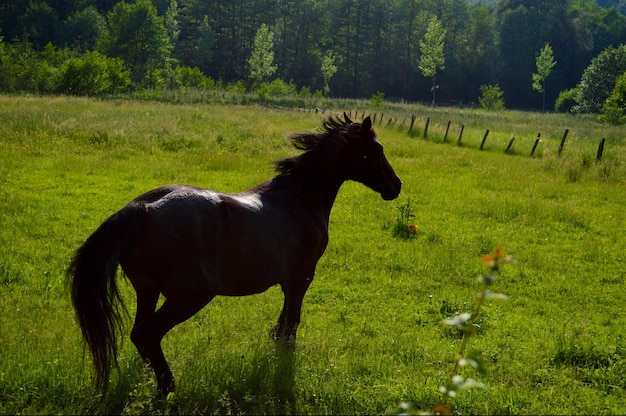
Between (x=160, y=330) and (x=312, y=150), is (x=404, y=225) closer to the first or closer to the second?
(x=312, y=150)

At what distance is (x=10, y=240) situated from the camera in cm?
932

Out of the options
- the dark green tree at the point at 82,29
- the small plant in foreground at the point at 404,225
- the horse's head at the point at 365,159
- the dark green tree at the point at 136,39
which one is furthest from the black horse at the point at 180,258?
the dark green tree at the point at 82,29

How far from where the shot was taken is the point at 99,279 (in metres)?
3.97

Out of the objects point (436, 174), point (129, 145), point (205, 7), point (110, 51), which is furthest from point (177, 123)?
point (205, 7)

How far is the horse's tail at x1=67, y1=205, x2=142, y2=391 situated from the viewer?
397 cm

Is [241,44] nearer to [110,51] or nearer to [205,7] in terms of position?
[205,7]

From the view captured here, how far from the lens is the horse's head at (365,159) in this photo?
19.2 ft

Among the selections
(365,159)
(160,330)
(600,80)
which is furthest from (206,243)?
(600,80)

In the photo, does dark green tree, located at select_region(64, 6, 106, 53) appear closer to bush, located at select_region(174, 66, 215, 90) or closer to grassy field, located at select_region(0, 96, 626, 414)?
bush, located at select_region(174, 66, 215, 90)

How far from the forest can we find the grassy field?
1859 inches

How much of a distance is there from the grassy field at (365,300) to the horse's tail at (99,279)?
0.42m

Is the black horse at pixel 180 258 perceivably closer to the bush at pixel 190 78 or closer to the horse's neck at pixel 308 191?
the horse's neck at pixel 308 191

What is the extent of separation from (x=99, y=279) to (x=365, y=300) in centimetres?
451

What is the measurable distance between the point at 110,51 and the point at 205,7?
31.9 m
